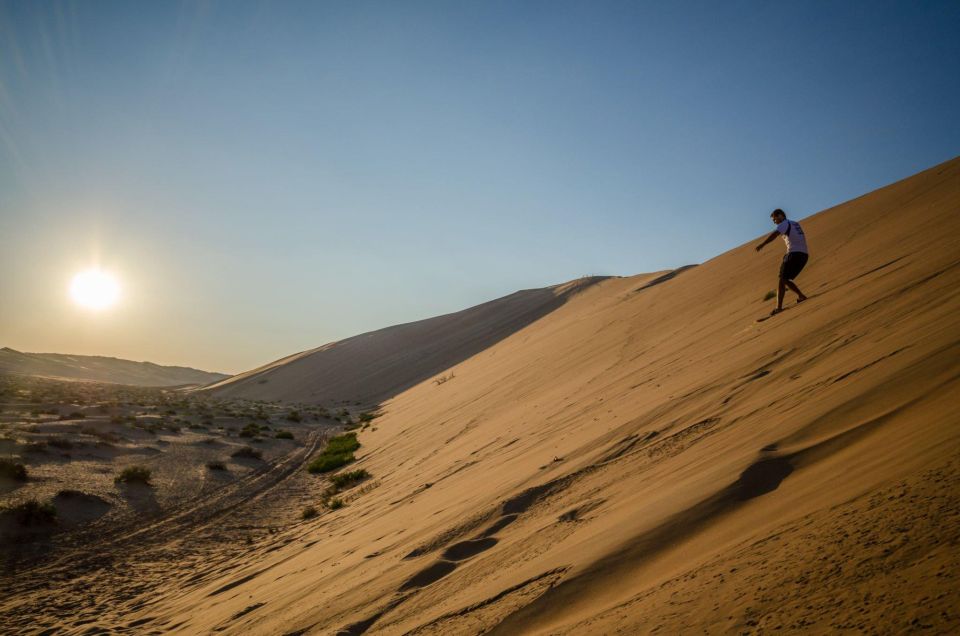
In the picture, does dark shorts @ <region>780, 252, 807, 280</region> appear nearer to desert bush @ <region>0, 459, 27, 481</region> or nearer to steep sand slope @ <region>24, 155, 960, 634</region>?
steep sand slope @ <region>24, 155, 960, 634</region>

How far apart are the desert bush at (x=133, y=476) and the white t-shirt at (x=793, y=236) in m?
11.7

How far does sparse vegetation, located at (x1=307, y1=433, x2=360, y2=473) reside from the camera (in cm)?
1183

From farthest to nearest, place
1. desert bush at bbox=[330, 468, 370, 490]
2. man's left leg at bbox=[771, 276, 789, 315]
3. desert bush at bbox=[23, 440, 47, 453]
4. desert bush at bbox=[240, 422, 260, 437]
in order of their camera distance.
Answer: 1. desert bush at bbox=[240, 422, 260, 437]
2. desert bush at bbox=[23, 440, 47, 453]
3. desert bush at bbox=[330, 468, 370, 490]
4. man's left leg at bbox=[771, 276, 789, 315]

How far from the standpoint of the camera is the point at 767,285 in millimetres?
10180

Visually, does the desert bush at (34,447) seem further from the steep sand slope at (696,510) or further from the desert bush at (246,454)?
the steep sand slope at (696,510)

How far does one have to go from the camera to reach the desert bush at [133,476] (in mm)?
9734

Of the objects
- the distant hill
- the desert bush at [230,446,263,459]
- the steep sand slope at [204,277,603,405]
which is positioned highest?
the distant hill

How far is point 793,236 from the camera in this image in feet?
23.9

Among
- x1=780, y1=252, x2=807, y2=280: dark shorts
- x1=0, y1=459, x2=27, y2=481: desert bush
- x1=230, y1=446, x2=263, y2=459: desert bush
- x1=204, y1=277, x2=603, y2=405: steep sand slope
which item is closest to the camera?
x1=780, y1=252, x2=807, y2=280: dark shorts

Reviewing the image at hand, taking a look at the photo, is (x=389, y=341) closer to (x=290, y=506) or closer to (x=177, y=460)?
(x=177, y=460)

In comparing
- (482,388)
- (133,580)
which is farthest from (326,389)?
(133,580)

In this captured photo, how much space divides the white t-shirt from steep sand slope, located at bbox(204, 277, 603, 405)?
28.8 m

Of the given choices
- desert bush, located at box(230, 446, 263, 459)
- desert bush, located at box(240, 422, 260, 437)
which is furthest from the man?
desert bush, located at box(240, 422, 260, 437)

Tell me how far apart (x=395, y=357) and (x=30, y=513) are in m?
38.3
